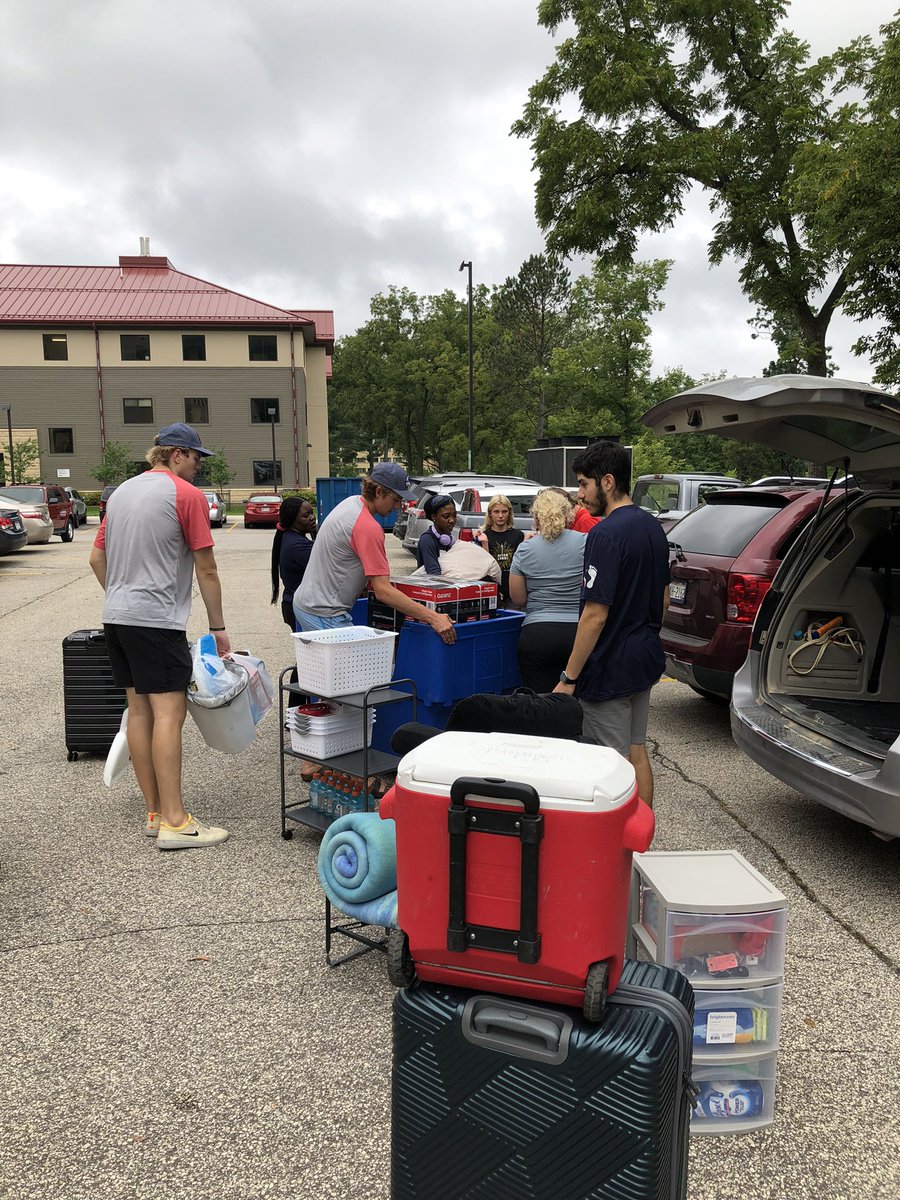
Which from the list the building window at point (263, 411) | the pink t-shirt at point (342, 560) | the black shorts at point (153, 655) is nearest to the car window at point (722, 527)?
the pink t-shirt at point (342, 560)

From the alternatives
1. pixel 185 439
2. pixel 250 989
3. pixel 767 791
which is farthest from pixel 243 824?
pixel 767 791

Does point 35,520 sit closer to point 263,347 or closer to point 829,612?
point 829,612

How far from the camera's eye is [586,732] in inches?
169

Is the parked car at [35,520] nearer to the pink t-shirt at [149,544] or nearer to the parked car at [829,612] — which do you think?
the pink t-shirt at [149,544]

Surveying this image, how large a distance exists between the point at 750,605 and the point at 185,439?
3537mm

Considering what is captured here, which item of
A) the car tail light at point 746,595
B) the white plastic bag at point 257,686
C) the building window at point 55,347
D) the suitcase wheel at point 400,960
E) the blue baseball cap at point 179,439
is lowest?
the white plastic bag at point 257,686

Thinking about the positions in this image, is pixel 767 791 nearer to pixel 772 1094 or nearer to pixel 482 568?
pixel 482 568

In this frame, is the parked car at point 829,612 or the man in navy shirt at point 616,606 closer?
the parked car at point 829,612

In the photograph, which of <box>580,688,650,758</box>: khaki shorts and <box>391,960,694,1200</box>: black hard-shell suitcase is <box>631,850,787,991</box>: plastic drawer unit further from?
<box>580,688,650,758</box>: khaki shorts

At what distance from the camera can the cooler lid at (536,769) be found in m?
1.74

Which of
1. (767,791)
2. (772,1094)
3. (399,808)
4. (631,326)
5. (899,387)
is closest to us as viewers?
(399,808)

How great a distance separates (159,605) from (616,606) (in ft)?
7.18

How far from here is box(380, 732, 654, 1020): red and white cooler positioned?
1.73 metres

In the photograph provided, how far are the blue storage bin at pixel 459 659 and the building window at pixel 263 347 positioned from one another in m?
46.0
